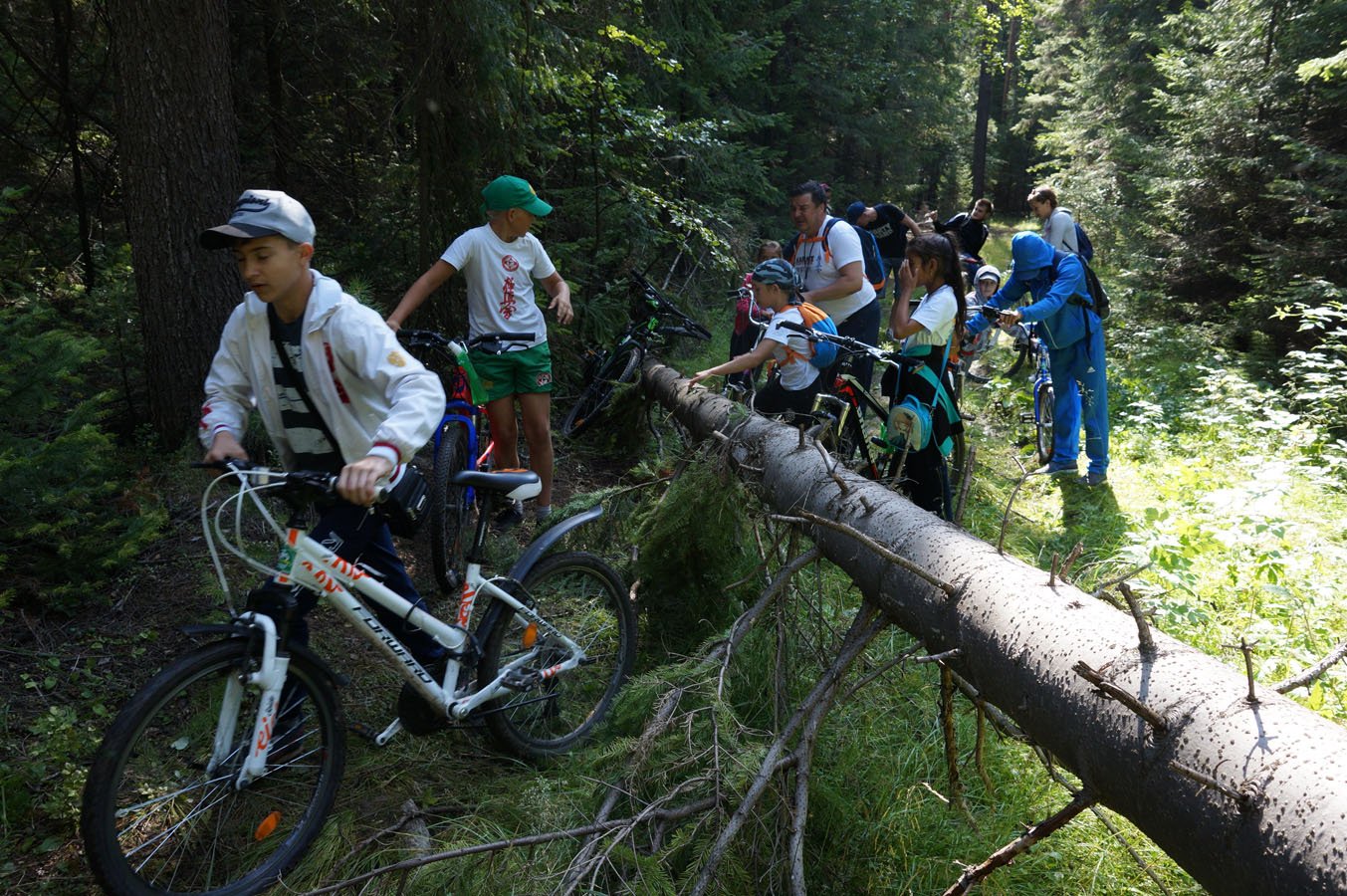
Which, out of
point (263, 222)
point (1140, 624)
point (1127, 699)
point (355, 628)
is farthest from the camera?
point (355, 628)

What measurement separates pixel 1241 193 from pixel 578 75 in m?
8.96

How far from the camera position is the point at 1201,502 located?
5895 mm

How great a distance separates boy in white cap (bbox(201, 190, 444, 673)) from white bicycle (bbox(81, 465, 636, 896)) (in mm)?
167

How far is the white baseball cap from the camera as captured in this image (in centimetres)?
266

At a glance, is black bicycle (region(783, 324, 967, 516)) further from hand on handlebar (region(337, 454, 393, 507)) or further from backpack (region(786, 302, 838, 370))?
hand on handlebar (region(337, 454, 393, 507))

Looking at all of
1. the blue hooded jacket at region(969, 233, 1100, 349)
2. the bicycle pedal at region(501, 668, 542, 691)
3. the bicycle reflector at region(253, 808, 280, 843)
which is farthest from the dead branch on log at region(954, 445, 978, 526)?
the blue hooded jacket at region(969, 233, 1100, 349)

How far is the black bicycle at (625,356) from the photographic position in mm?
7660

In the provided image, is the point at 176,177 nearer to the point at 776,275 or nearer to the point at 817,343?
the point at 776,275

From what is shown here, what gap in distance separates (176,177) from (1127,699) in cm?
559

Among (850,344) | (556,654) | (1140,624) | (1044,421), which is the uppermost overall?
(1140,624)

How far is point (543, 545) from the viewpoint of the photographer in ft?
11.9

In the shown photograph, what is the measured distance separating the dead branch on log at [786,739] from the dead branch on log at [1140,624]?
0.92 meters

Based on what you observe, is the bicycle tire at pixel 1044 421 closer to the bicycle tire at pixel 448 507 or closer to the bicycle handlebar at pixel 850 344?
the bicycle handlebar at pixel 850 344

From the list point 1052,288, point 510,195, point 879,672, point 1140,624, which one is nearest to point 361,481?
point 879,672
